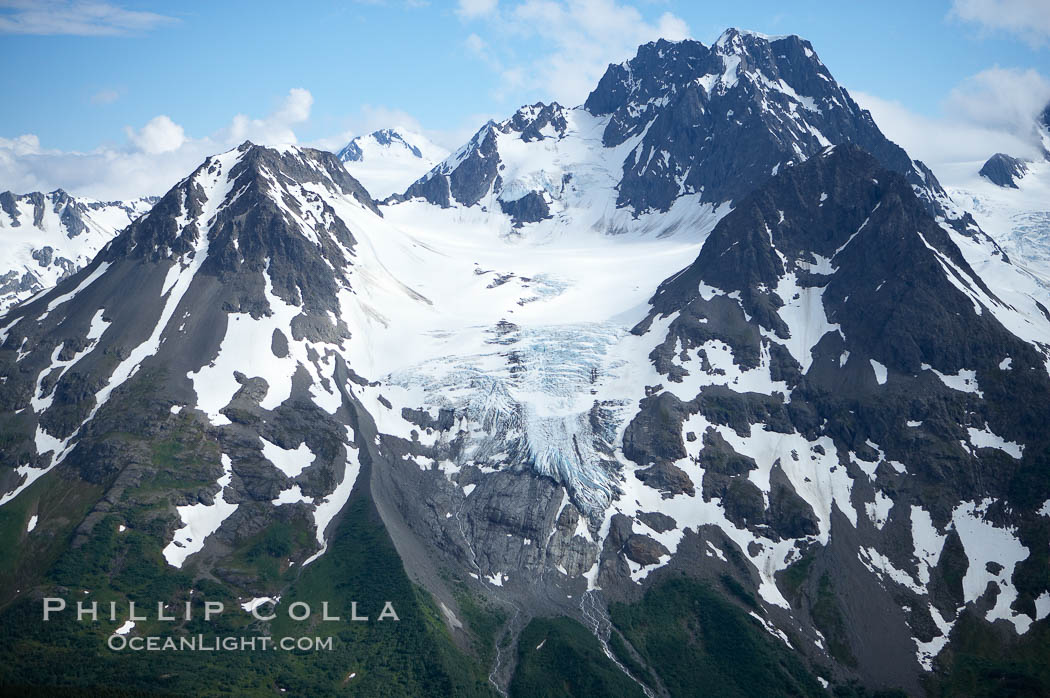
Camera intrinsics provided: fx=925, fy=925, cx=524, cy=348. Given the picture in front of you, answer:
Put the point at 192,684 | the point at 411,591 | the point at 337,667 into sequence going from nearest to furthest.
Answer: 1. the point at 192,684
2. the point at 337,667
3. the point at 411,591

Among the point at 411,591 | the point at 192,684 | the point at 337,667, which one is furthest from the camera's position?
the point at 411,591

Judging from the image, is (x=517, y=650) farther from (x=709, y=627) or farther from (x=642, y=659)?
(x=709, y=627)

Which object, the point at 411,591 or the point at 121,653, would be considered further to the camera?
the point at 411,591

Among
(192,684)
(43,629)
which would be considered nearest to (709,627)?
(192,684)

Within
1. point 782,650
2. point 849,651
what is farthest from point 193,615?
point 849,651

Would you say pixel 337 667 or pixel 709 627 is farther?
pixel 709 627

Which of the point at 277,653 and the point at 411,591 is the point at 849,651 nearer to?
the point at 411,591

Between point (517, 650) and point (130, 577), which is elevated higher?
point (130, 577)

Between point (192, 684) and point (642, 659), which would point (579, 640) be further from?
point (192, 684)
